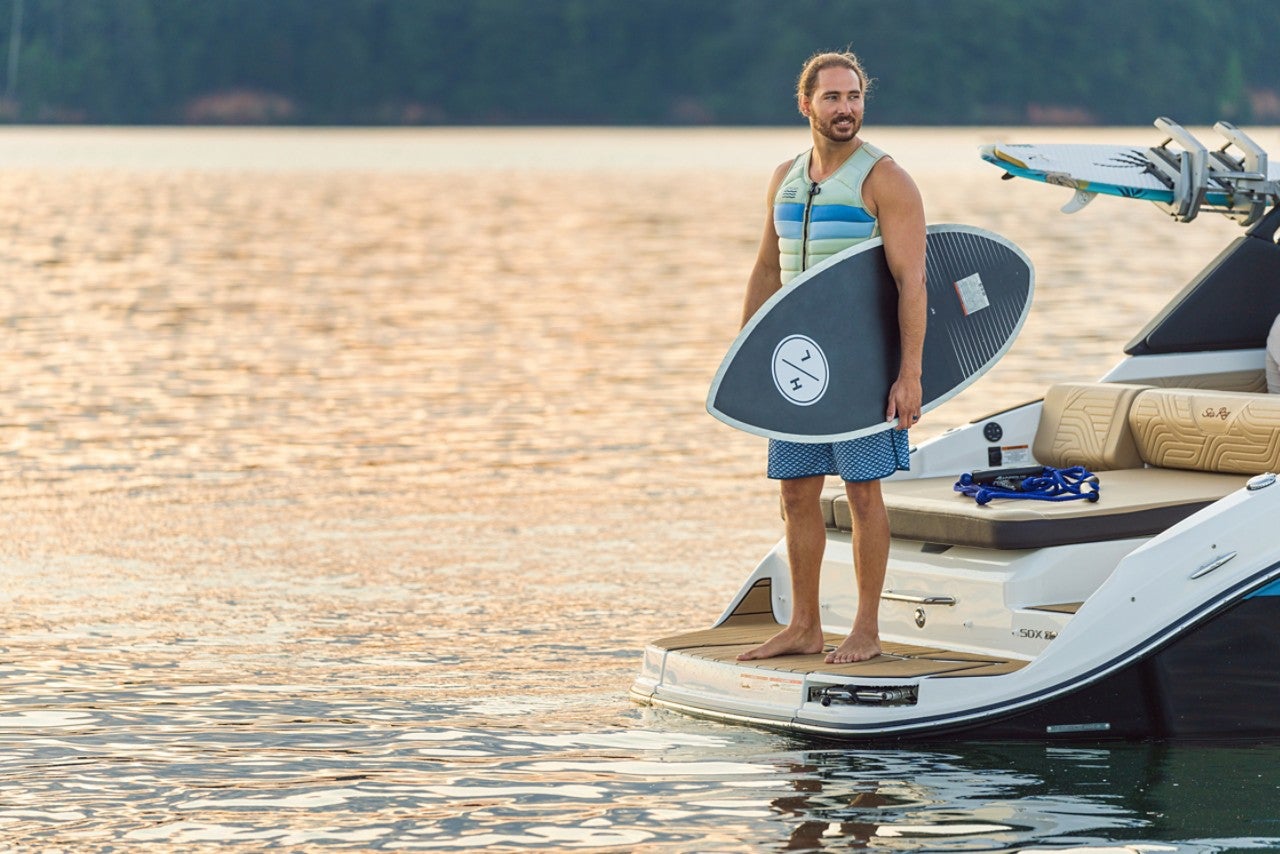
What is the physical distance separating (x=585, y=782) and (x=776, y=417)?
4.18ft

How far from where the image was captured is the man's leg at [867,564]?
723cm

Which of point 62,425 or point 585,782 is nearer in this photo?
point 585,782

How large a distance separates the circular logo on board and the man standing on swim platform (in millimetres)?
220

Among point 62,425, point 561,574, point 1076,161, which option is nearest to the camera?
point 1076,161

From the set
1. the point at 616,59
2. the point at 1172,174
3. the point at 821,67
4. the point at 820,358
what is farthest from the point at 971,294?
the point at 616,59

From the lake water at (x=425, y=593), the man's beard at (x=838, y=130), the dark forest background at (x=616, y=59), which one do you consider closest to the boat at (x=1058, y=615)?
the lake water at (x=425, y=593)

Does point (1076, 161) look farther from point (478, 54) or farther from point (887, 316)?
point (478, 54)

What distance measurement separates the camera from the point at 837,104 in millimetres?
6988

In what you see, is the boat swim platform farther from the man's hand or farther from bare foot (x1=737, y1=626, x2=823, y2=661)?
the man's hand

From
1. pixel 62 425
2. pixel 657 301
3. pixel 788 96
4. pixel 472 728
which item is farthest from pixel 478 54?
pixel 472 728

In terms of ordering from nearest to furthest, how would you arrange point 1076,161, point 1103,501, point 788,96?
point 1103,501, point 1076,161, point 788,96

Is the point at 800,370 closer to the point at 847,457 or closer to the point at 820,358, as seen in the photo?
the point at 820,358

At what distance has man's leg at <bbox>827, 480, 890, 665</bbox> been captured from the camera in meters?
7.23

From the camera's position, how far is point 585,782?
702 cm
